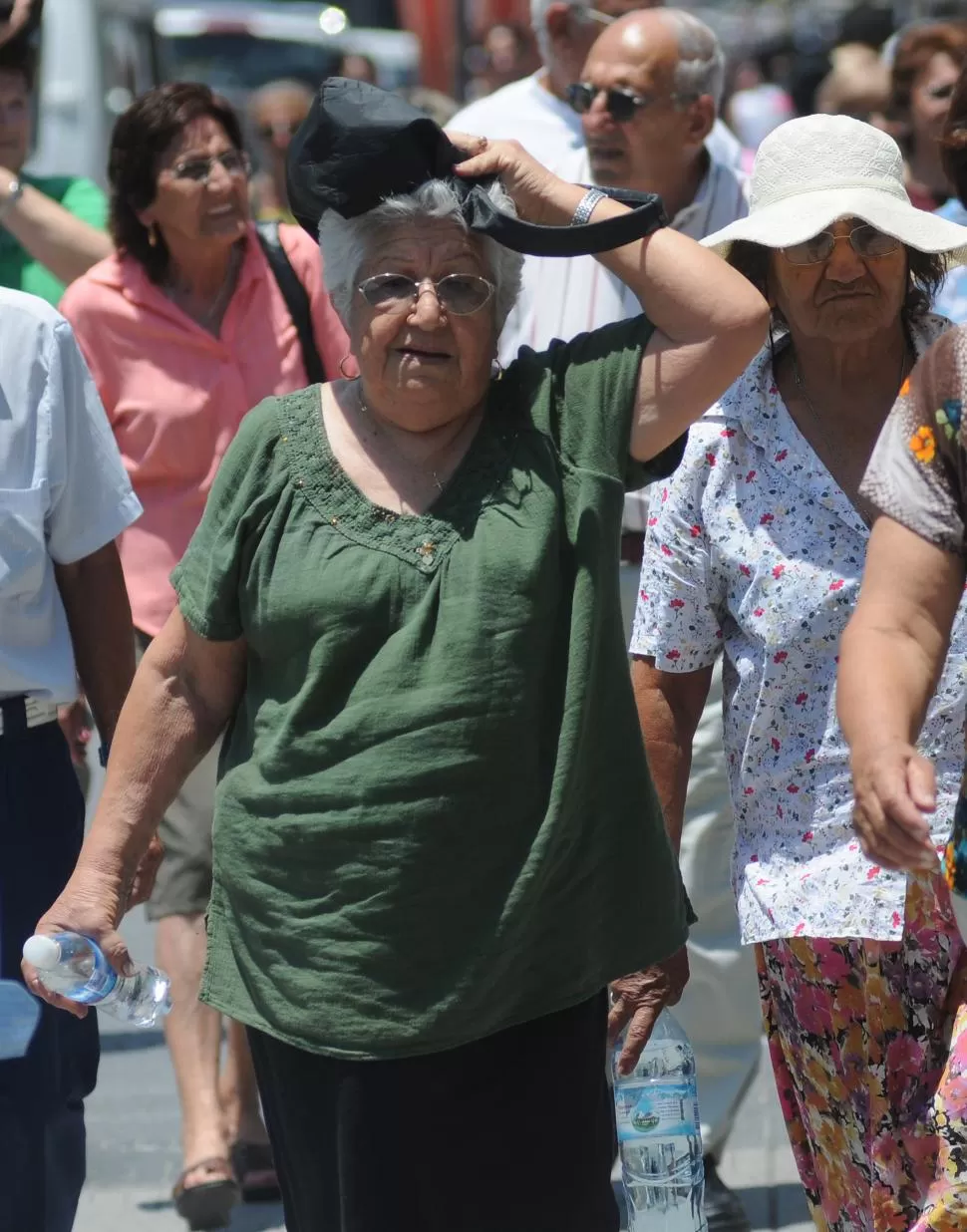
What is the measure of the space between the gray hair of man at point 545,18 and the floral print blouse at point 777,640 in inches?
112

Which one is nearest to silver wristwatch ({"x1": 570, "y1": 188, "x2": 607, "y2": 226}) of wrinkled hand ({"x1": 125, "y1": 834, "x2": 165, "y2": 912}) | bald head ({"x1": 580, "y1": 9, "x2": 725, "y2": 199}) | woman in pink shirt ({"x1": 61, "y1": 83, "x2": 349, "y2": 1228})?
wrinkled hand ({"x1": 125, "y1": 834, "x2": 165, "y2": 912})

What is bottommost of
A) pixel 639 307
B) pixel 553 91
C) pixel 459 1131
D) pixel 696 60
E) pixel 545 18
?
pixel 459 1131

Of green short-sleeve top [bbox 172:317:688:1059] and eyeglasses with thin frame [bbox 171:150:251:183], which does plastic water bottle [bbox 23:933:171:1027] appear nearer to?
green short-sleeve top [bbox 172:317:688:1059]

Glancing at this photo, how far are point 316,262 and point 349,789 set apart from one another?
8.52ft

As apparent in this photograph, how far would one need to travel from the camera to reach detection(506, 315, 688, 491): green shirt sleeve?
325 cm

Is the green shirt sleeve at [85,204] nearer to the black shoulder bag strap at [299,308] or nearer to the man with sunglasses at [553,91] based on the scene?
the black shoulder bag strap at [299,308]

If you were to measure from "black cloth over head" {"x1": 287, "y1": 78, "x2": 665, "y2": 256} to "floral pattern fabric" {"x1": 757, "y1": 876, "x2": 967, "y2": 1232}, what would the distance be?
42.8 inches

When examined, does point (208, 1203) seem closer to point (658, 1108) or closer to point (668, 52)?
point (658, 1108)

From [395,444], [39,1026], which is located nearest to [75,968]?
[39,1026]

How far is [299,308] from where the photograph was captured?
5414 mm

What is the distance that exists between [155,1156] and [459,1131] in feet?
7.29

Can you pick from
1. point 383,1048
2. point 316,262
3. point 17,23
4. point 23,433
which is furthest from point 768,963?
point 17,23

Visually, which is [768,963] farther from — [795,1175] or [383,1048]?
[795,1175]

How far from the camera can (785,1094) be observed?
3807 mm
